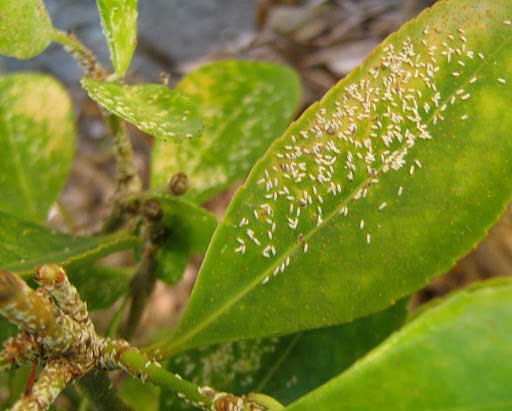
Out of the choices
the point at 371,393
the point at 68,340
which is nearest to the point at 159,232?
the point at 68,340

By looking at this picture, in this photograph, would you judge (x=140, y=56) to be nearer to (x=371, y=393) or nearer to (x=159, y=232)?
(x=159, y=232)

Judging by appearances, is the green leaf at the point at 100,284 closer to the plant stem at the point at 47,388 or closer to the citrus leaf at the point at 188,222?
the citrus leaf at the point at 188,222

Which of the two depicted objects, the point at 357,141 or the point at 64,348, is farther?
the point at 357,141

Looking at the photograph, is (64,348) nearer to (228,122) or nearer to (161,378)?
(161,378)

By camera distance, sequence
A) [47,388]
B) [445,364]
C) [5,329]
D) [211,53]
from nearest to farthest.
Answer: [445,364] < [47,388] < [5,329] < [211,53]

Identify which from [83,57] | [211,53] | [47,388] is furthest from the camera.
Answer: [211,53]

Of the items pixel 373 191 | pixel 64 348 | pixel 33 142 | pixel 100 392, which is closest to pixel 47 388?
pixel 64 348
